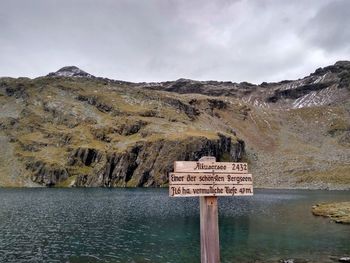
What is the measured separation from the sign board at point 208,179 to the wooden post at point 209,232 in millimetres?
398

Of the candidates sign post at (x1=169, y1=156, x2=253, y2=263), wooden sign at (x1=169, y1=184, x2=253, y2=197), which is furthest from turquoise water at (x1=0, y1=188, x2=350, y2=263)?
sign post at (x1=169, y1=156, x2=253, y2=263)

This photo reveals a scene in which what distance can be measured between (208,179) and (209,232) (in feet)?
5.99

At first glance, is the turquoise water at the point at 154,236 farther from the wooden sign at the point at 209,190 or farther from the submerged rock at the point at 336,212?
the wooden sign at the point at 209,190

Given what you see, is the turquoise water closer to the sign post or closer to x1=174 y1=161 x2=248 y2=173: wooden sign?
the sign post

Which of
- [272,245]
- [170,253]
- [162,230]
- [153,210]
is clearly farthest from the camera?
[153,210]

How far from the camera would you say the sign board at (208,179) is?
13.5 metres

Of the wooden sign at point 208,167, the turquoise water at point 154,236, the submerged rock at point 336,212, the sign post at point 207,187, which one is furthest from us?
the submerged rock at point 336,212

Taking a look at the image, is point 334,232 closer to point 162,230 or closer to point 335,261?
point 335,261

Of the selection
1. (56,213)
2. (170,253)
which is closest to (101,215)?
(56,213)

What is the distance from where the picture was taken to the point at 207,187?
543 inches

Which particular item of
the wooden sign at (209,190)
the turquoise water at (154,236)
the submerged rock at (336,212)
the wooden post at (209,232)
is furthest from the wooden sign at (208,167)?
the submerged rock at (336,212)

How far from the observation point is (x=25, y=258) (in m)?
46.7

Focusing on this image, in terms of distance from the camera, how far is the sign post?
531 inches

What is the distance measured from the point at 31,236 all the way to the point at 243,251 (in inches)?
1288
